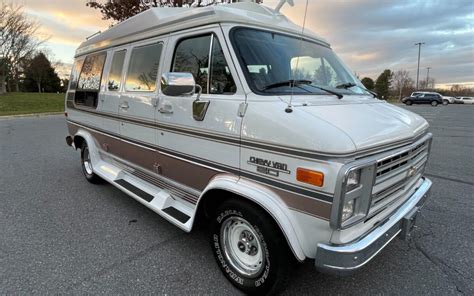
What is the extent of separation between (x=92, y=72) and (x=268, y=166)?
4192 millimetres

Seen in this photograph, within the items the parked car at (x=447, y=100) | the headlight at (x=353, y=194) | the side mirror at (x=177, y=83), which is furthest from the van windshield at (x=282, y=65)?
the parked car at (x=447, y=100)

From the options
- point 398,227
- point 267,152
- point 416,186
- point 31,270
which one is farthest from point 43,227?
point 416,186

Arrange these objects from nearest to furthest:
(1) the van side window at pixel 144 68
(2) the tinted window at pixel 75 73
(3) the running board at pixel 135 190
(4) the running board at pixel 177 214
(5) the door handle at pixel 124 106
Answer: (4) the running board at pixel 177 214 → (1) the van side window at pixel 144 68 → (3) the running board at pixel 135 190 → (5) the door handle at pixel 124 106 → (2) the tinted window at pixel 75 73

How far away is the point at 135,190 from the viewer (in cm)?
413

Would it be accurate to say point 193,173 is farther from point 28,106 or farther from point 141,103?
point 28,106

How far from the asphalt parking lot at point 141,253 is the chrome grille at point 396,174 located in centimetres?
83

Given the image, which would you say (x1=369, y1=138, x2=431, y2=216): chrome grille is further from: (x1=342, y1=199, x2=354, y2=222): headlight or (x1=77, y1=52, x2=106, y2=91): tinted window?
(x1=77, y1=52, x2=106, y2=91): tinted window

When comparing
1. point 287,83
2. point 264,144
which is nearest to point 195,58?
point 287,83

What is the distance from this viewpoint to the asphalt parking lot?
2.85m

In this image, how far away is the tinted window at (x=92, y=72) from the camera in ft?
16.6

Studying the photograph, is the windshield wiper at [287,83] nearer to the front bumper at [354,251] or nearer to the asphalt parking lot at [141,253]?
the front bumper at [354,251]

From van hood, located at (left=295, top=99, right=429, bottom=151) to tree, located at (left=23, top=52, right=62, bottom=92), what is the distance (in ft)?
196

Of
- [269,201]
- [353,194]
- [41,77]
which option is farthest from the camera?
[41,77]

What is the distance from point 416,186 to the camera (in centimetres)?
322
